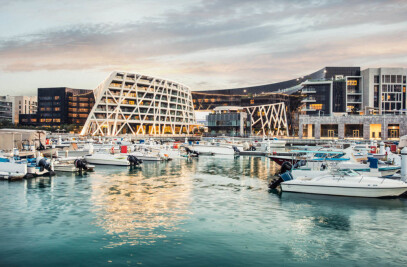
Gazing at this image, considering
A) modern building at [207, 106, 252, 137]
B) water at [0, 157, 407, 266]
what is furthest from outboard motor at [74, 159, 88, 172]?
modern building at [207, 106, 252, 137]

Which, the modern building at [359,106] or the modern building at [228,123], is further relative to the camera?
the modern building at [228,123]

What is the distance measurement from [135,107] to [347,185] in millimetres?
124627

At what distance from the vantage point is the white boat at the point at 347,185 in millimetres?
24812

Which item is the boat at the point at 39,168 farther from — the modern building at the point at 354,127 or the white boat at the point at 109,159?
the modern building at the point at 354,127

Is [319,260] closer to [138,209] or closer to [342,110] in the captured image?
[138,209]

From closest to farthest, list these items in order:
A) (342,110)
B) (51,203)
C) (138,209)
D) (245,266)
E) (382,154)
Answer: (245,266), (138,209), (51,203), (382,154), (342,110)

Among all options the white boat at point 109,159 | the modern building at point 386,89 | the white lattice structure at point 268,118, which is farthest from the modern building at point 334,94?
the white boat at point 109,159

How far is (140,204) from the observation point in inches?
965

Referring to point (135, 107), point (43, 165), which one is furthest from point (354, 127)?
point (43, 165)

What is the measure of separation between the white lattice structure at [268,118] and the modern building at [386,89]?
46.6 metres

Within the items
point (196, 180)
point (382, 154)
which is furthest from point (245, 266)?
point (382, 154)

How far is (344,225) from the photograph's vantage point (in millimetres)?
19391

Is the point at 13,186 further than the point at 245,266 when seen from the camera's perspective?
Yes

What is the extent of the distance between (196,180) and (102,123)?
107 meters
